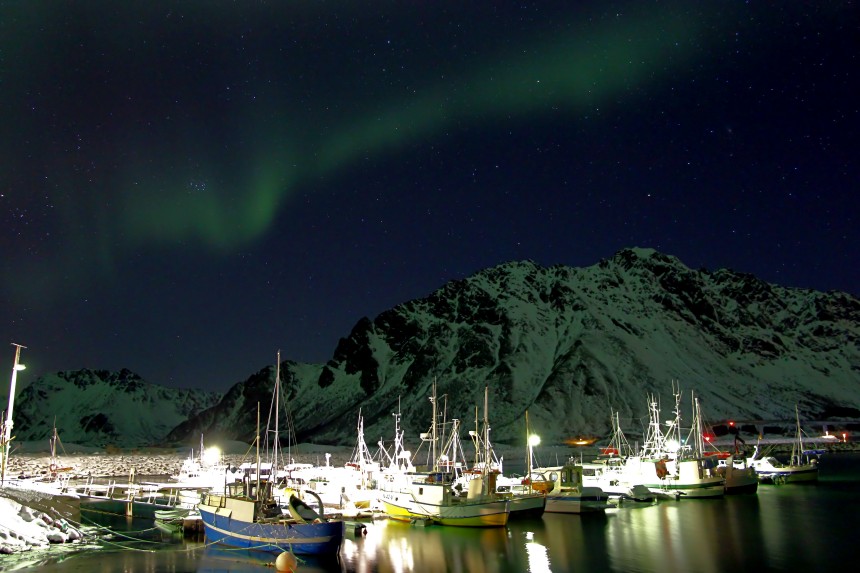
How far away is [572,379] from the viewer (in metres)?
196

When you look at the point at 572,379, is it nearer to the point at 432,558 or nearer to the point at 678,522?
the point at 678,522

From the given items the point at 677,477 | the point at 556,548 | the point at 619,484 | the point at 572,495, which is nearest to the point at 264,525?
the point at 556,548

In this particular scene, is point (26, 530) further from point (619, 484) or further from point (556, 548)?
point (619, 484)

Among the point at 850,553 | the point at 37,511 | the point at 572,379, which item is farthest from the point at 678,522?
the point at 572,379

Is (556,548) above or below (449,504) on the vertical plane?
below

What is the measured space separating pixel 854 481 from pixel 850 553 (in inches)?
1970

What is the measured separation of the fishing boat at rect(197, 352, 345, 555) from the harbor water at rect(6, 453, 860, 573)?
2.49ft

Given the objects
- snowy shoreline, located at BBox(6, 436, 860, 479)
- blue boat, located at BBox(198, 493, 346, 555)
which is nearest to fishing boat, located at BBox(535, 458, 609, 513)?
blue boat, located at BBox(198, 493, 346, 555)

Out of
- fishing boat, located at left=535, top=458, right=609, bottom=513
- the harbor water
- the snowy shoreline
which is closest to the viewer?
the harbor water

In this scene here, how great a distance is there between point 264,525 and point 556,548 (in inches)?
639

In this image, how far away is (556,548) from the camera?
37.7m

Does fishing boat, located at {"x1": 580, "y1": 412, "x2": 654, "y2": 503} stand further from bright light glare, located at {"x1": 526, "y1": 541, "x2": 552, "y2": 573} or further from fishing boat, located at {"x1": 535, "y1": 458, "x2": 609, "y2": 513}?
bright light glare, located at {"x1": 526, "y1": 541, "x2": 552, "y2": 573}

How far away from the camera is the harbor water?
108 feet

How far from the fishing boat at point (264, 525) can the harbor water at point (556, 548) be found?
0.76 m
